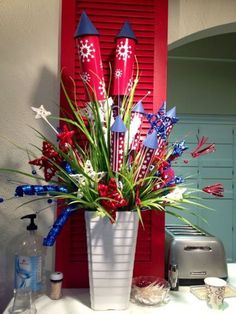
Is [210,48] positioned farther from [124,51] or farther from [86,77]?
[86,77]

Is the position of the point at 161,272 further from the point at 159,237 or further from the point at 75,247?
the point at 75,247

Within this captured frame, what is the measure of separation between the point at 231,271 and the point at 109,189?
0.88m

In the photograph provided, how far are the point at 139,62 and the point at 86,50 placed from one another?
29 cm

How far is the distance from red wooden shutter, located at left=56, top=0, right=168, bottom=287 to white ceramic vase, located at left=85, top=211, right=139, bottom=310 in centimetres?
23

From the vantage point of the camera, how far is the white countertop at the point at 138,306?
102cm

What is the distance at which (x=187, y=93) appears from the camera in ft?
10.9

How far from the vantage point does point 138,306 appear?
1065 millimetres

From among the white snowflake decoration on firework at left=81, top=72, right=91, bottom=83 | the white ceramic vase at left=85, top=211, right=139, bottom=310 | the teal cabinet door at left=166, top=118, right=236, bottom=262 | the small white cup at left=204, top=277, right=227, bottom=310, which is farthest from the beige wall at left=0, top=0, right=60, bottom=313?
the teal cabinet door at left=166, top=118, right=236, bottom=262

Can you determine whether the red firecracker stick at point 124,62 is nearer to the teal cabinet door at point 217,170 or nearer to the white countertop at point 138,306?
the white countertop at point 138,306

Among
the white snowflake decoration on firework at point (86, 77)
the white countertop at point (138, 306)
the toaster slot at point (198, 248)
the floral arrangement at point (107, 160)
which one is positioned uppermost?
the white snowflake decoration on firework at point (86, 77)

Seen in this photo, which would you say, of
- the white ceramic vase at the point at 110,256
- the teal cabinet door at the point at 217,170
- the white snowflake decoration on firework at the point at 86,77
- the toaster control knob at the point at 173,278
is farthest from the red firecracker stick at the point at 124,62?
the teal cabinet door at the point at 217,170

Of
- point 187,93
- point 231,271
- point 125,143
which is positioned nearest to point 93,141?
point 125,143

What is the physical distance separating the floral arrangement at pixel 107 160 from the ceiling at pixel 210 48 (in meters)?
2.36

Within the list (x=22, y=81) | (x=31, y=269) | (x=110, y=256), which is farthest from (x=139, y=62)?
(x=31, y=269)
